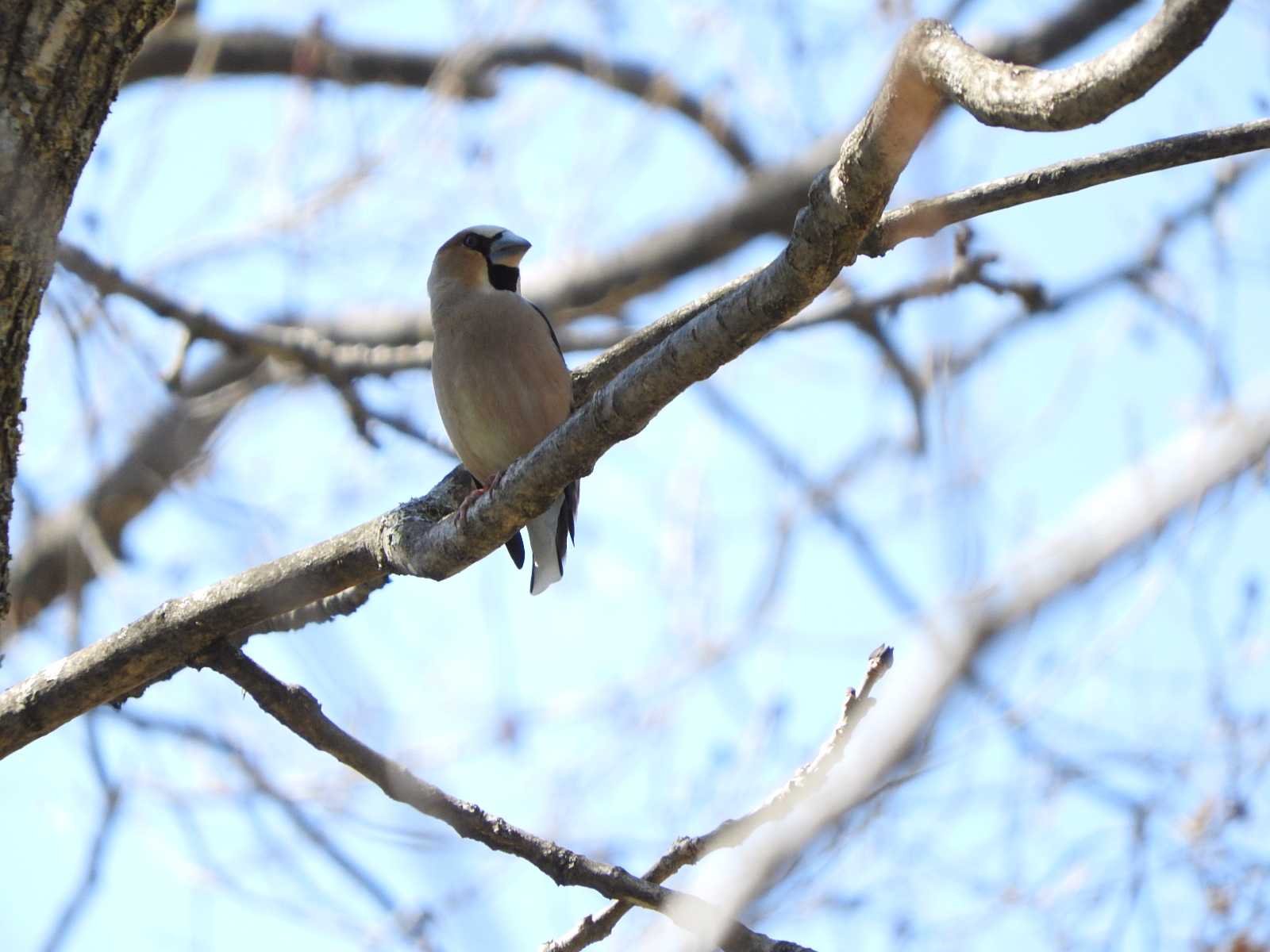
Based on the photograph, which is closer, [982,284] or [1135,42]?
[1135,42]

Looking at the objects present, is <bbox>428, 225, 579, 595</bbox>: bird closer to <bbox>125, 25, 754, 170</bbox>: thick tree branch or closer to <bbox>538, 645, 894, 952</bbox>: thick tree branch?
<bbox>538, 645, 894, 952</bbox>: thick tree branch

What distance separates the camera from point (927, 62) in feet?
5.82

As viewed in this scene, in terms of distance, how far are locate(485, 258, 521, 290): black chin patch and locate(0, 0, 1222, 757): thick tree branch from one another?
2.17 m

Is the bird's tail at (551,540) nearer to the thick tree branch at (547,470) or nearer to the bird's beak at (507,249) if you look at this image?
the bird's beak at (507,249)

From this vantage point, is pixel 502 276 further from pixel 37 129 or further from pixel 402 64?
pixel 402 64

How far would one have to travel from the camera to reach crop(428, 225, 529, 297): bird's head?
5.12 m

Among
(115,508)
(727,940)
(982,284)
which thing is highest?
(115,508)

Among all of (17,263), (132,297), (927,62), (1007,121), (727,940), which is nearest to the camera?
(1007,121)

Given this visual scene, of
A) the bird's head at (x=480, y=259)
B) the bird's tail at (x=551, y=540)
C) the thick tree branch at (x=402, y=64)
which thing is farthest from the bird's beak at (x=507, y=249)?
the thick tree branch at (x=402, y=64)

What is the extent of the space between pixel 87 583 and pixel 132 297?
8.65 ft

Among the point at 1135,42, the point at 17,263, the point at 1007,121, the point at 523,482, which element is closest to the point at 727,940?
the point at 523,482

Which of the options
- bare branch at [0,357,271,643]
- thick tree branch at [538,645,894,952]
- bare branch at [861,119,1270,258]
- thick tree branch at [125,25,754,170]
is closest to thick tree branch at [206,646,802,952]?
thick tree branch at [538,645,894,952]

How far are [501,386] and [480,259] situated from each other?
3.20ft

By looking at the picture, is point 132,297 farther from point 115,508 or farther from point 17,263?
point 115,508
